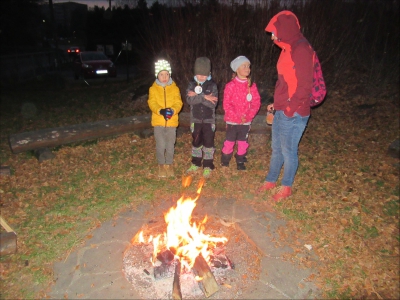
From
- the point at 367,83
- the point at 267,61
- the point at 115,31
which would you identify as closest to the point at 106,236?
the point at 267,61

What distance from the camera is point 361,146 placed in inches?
262

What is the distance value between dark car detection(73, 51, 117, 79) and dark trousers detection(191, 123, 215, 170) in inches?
557

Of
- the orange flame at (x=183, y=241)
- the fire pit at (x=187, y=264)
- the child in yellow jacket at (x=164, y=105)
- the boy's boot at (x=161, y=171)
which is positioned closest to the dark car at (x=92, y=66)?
the child in yellow jacket at (x=164, y=105)

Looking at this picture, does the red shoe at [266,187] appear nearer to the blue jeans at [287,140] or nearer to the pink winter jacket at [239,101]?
the blue jeans at [287,140]

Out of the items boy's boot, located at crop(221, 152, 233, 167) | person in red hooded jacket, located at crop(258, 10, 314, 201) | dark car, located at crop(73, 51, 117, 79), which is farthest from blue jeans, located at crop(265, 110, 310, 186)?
dark car, located at crop(73, 51, 117, 79)

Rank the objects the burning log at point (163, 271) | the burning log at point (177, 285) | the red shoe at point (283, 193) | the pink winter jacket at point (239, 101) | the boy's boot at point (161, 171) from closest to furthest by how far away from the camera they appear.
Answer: the burning log at point (177, 285)
the burning log at point (163, 271)
the red shoe at point (283, 193)
the pink winter jacket at point (239, 101)
the boy's boot at point (161, 171)

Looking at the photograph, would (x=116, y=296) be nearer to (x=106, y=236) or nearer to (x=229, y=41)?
(x=106, y=236)

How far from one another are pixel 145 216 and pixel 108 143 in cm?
314

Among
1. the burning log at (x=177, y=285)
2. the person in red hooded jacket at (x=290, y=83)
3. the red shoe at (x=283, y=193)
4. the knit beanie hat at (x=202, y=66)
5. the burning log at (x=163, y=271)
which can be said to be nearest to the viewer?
the burning log at (x=177, y=285)

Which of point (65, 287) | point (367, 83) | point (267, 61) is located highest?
point (267, 61)

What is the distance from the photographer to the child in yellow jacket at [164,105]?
15.7 feet

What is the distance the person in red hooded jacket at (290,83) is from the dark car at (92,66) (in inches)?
609

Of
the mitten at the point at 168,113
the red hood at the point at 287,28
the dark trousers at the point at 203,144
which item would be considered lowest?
the dark trousers at the point at 203,144

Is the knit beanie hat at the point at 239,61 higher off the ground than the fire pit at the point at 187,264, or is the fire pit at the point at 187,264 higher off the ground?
the knit beanie hat at the point at 239,61
